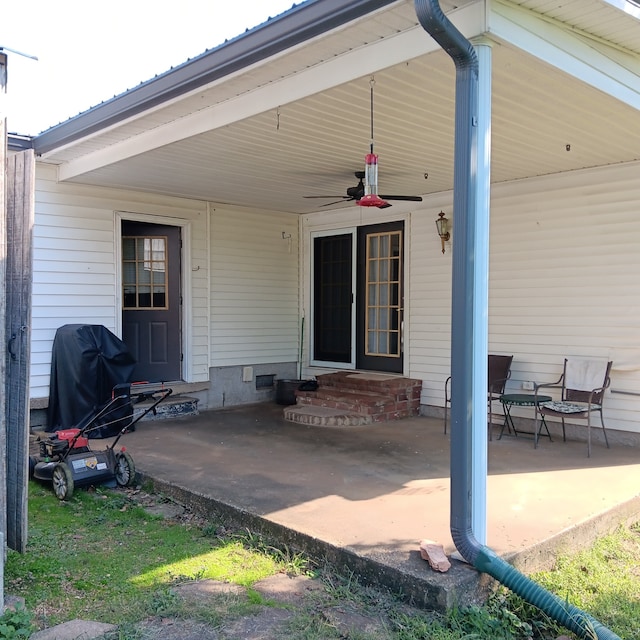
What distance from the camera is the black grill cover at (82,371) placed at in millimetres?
5785

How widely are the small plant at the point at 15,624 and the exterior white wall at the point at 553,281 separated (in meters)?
3.98

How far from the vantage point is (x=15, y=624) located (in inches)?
91.6

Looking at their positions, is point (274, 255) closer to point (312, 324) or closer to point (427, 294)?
point (312, 324)

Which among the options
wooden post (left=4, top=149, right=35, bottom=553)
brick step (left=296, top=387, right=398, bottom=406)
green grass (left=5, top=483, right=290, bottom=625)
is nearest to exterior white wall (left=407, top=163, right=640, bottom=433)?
brick step (left=296, top=387, right=398, bottom=406)

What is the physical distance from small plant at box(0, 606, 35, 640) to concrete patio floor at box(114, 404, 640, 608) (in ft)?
4.26

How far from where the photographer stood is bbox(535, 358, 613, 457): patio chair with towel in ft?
16.8

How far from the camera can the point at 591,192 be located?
5.51 m

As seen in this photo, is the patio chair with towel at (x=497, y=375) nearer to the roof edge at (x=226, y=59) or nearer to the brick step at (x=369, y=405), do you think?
the brick step at (x=369, y=405)

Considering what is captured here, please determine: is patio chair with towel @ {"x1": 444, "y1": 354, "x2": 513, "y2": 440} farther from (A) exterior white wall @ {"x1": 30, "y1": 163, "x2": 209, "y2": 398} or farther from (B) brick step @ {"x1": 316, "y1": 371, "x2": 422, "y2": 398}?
(A) exterior white wall @ {"x1": 30, "y1": 163, "x2": 209, "y2": 398}

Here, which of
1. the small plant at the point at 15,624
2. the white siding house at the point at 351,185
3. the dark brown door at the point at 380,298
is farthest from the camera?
the dark brown door at the point at 380,298

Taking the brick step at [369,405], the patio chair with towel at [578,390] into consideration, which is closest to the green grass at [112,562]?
the brick step at [369,405]

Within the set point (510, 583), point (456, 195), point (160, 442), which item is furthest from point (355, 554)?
point (160, 442)

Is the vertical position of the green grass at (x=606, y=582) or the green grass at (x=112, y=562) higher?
the green grass at (x=112, y=562)

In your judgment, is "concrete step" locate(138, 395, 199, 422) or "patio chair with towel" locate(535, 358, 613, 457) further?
"concrete step" locate(138, 395, 199, 422)
